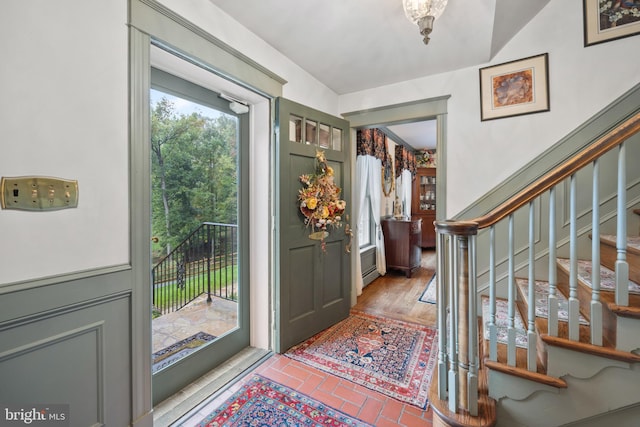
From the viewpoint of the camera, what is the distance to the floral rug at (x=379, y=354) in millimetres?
1870

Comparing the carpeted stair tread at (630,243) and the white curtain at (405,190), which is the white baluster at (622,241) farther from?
the white curtain at (405,190)

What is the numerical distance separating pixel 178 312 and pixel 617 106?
143 inches

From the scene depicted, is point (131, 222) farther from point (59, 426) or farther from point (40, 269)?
point (59, 426)

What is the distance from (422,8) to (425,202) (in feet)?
18.5

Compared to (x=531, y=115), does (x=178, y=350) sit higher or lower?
lower

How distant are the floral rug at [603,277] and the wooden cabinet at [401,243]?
7.65ft

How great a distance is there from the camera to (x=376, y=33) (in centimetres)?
202

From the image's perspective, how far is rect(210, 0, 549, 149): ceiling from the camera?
5.77ft

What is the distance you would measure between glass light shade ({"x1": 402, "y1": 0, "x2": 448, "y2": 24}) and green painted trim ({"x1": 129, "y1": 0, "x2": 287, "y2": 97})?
112 cm

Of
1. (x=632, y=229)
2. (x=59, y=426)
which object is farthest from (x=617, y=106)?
(x=59, y=426)

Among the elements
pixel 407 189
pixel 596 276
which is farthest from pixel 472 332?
pixel 407 189

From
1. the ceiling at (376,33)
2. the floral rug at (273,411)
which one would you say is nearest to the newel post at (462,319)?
the floral rug at (273,411)

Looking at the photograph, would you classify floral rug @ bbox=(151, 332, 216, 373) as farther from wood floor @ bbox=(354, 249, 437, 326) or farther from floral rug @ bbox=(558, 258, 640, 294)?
floral rug @ bbox=(558, 258, 640, 294)

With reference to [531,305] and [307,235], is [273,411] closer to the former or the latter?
[307,235]
